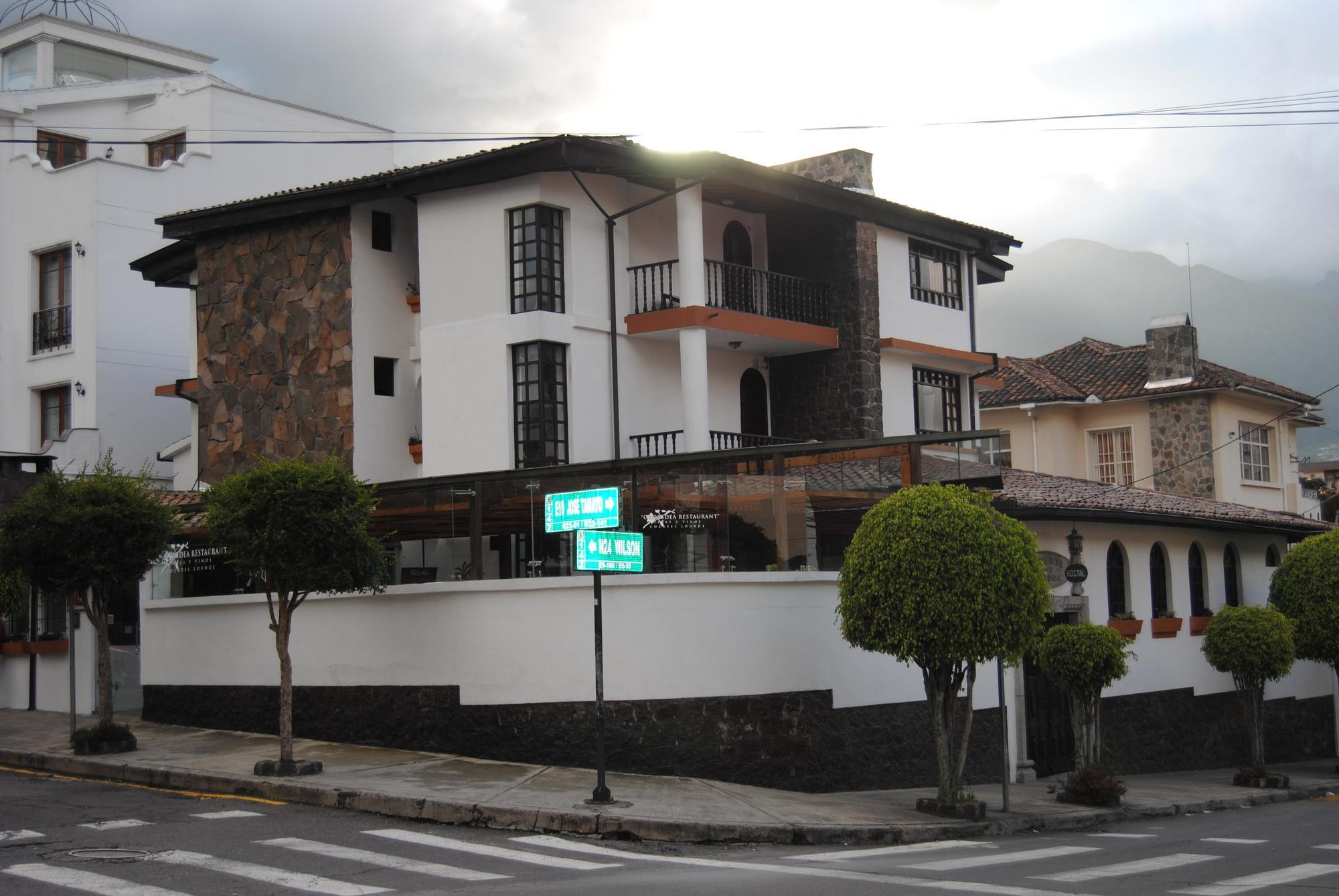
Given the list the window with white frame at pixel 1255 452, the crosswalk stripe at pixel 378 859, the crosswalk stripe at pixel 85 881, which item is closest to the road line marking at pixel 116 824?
the crosswalk stripe at pixel 378 859

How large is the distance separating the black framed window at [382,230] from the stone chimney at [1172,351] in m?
21.1

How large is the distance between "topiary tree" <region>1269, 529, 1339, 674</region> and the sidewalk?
5599mm

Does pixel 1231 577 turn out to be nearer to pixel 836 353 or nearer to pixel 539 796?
pixel 836 353

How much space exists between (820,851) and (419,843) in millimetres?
3805

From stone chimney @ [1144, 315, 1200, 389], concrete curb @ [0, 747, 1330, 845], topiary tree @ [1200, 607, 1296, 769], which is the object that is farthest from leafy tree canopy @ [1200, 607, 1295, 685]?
stone chimney @ [1144, 315, 1200, 389]

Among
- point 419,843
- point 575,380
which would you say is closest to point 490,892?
point 419,843

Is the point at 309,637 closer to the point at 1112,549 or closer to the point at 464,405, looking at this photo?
the point at 464,405

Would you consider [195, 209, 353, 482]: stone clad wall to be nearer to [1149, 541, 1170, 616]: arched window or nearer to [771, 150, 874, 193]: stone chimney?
[771, 150, 874, 193]: stone chimney

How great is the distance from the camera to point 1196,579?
2672 centimetres

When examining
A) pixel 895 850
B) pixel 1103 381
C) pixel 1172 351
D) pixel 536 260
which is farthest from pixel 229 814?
pixel 1103 381

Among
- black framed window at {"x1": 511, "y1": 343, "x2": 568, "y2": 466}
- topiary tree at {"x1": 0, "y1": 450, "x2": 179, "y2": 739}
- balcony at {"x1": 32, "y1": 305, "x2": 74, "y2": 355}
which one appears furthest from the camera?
balcony at {"x1": 32, "y1": 305, "x2": 74, "y2": 355}

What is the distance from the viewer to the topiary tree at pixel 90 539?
58.7 feet

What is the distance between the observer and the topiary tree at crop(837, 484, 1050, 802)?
15336 millimetres

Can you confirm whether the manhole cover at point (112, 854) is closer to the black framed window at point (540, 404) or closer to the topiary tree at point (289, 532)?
the topiary tree at point (289, 532)
